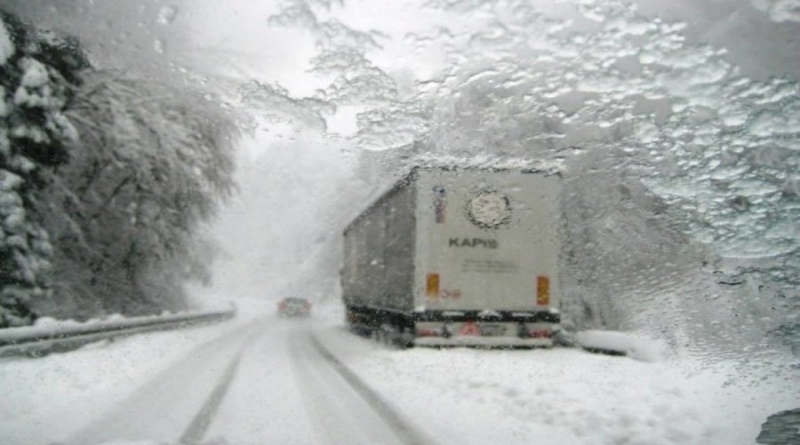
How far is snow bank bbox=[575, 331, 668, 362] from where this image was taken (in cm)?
478

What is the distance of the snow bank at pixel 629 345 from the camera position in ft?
15.7

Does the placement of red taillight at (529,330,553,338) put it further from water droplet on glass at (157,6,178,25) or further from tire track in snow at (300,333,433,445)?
water droplet on glass at (157,6,178,25)

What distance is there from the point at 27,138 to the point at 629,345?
500 centimetres

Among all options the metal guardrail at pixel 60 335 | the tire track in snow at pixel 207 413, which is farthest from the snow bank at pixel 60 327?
the tire track in snow at pixel 207 413

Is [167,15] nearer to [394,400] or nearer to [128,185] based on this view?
[128,185]

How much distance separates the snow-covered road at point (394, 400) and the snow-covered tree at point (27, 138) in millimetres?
1094

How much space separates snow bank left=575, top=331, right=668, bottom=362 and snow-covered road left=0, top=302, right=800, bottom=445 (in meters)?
0.29

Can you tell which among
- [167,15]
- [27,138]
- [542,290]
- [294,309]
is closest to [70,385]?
[27,138]

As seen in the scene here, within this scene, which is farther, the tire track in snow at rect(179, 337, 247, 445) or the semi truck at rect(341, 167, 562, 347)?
the semi truck at rect(341, 167, 562, 347)

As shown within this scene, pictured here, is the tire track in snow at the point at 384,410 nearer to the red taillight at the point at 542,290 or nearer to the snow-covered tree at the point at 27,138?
the red taillight at the point at 542,290

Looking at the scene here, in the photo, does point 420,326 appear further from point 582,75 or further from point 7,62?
point 7,62

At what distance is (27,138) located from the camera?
5617 millimetres

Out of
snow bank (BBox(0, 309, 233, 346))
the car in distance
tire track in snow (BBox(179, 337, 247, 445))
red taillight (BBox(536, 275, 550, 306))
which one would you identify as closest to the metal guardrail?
snow bank (BBox(0, 309, 233, 346))

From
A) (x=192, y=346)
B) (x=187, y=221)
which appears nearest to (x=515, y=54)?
(x=187, y=221)
